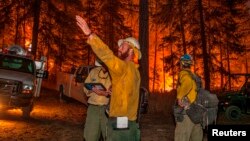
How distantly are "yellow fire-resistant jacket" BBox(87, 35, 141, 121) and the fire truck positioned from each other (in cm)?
833

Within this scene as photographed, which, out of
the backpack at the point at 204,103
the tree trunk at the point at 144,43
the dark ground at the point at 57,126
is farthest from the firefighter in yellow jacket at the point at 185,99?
the tree trunk at the point at 144,43

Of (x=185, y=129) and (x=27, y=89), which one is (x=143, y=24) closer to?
(x=27, y=89)

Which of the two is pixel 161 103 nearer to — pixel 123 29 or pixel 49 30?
pixel 49 30

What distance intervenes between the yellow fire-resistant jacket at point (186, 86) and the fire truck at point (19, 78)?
718 cm

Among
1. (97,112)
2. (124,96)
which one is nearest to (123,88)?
(124,96)

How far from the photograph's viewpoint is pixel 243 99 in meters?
16.1

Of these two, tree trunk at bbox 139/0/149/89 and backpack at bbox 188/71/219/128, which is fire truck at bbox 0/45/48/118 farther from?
backpack at bbox 188/71/219/128

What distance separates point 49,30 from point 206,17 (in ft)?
41.7

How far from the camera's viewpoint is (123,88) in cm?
433

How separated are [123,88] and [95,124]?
9.05ft

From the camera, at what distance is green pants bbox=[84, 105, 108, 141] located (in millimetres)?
6887

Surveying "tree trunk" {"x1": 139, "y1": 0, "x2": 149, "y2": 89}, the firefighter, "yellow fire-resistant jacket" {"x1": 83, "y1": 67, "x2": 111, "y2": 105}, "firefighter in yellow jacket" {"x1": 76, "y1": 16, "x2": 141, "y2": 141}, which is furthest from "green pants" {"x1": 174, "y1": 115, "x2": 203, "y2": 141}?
"tree trunk" {"x1": 139, "y1": 0, "x2": 149, "y2": 89}

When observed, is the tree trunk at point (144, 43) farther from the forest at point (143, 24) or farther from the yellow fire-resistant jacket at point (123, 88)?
the yellow fire-resistant jacket at point (123, 88)

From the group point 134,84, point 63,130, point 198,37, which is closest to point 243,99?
point 63,130
